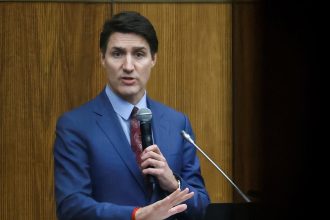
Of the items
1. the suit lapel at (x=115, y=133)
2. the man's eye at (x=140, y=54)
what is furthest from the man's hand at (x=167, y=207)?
the man's eye at (x=140, y=54)

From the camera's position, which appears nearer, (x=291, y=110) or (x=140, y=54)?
(x=140, y=54)

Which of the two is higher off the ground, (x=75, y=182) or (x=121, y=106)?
(x=121, y=106)

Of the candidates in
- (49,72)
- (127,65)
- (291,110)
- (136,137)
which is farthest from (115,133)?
(49,72)

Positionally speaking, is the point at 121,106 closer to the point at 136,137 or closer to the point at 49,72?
the point at 136,137

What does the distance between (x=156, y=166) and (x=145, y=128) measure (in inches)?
3.0

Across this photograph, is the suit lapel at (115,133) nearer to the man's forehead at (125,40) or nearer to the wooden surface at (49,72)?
the man's forehead at (125,40)

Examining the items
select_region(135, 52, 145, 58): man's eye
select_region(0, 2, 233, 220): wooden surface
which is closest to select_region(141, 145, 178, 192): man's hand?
select_region(135, 52, 145, 58): man's eye

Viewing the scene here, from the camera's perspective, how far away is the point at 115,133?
1.46 metres

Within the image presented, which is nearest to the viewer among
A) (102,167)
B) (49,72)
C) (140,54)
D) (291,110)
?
(102,167)

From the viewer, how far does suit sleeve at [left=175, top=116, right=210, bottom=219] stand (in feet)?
4.70

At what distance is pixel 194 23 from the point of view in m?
2.14

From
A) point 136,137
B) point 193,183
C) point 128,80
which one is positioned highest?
point 128,80

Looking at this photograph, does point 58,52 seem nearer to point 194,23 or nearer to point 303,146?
point 194,23

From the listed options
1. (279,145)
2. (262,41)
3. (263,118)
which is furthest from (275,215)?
(262,41)
